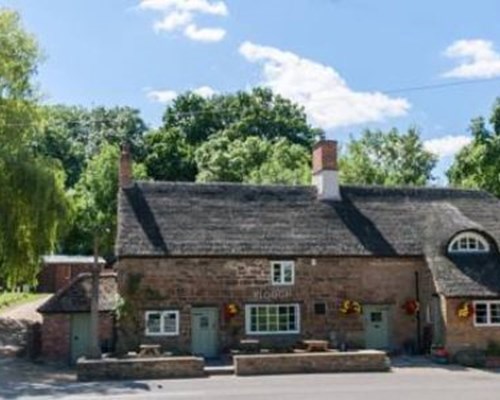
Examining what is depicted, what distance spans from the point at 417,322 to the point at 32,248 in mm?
17118

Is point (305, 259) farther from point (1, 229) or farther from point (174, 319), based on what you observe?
point (1, 229)

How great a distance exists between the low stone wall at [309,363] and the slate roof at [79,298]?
751cm

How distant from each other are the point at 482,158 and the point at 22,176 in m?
31.7

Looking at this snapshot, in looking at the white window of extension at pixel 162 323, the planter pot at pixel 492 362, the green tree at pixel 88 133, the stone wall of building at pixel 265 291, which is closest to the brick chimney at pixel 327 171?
the stone wall of building at pixel 265 291

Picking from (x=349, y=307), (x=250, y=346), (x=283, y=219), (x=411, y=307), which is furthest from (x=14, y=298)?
(x=411, y=307)

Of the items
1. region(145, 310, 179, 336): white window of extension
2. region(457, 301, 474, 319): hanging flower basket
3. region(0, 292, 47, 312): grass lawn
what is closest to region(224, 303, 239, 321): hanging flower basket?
region(145, 310, 179, 336): white window of extension

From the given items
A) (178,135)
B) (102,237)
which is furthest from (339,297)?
(178,135)

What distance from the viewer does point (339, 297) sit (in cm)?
3469

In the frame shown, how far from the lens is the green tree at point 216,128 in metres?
76.9

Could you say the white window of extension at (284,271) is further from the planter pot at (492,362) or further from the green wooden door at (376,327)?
the planter pot at (492,362)

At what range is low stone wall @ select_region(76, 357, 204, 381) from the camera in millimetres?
26922

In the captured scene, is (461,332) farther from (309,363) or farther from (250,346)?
(250,346)

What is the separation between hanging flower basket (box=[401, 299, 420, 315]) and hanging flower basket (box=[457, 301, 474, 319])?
2.67 metres

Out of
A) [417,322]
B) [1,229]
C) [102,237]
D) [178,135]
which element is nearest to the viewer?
[1,229]
